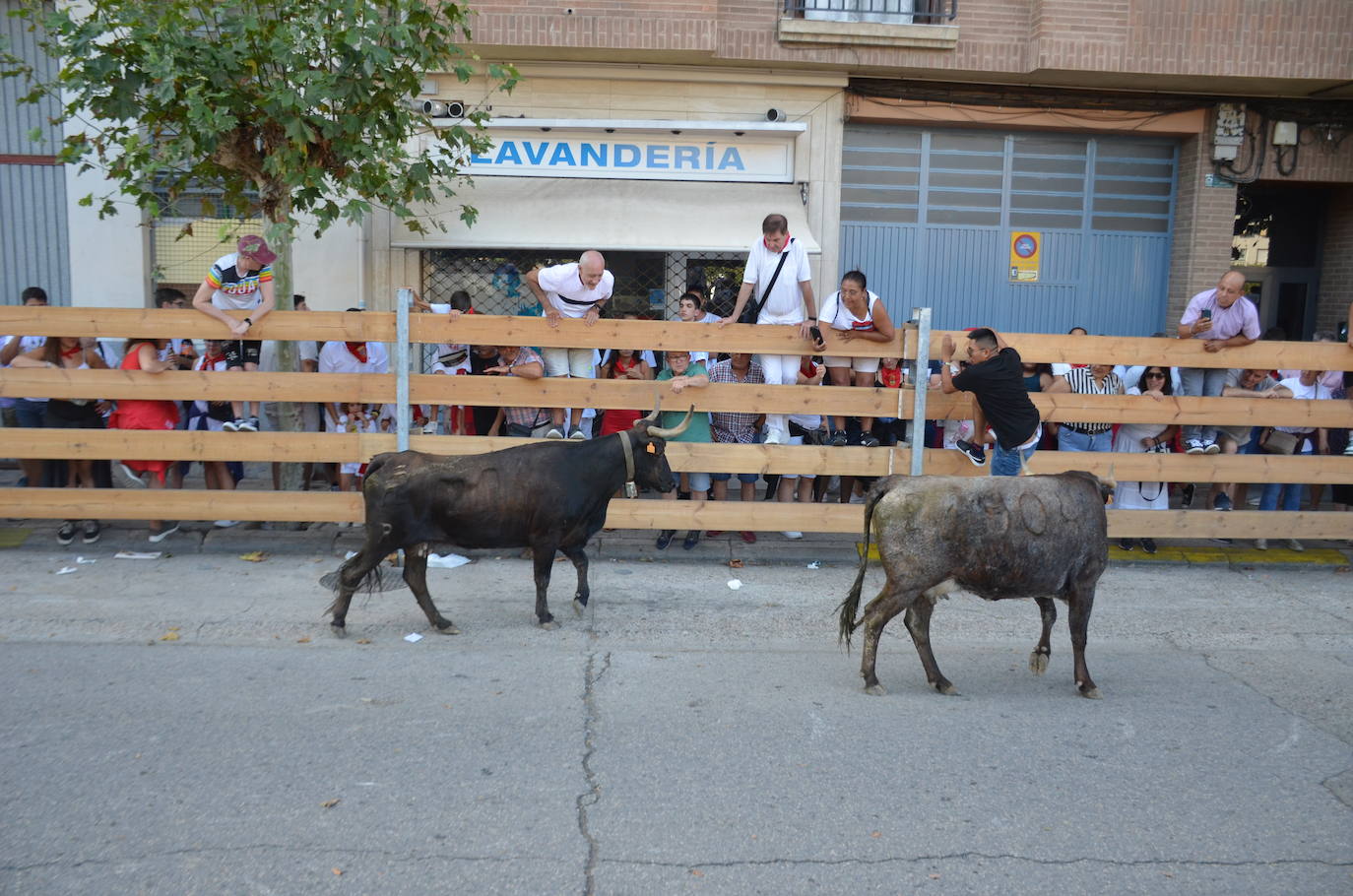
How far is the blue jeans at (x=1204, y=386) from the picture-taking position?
899 cm

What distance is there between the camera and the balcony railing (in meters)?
12.2

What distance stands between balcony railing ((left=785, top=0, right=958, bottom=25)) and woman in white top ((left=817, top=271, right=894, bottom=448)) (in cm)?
489

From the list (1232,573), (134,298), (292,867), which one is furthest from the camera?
(134,298)

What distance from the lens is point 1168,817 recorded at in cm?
431

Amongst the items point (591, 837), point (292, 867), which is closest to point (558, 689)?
point (591, 837)

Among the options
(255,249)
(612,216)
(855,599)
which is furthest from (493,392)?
(612,216)

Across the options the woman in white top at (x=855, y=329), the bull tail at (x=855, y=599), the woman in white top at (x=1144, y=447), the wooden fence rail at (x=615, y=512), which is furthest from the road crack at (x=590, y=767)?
the woman in white top at (x=1144, y=447)

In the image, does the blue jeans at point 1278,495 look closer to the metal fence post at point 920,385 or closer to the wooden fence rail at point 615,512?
the wooden fence rail at point 615,512

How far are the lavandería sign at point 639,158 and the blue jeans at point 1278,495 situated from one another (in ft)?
20.1

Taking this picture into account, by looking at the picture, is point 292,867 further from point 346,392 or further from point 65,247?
point 65,247

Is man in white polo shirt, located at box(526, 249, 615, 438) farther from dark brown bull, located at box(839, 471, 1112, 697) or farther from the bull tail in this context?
dark brown bull, located at box(839, 471, 1112, 697)

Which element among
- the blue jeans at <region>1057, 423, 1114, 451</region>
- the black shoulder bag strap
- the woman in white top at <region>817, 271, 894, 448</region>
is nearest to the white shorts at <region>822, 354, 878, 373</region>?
the woman in white top at <region>817, 271, 894, 448</region>

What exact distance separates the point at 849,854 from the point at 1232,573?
6146 mm

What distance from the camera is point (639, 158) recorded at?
12.6 meters
